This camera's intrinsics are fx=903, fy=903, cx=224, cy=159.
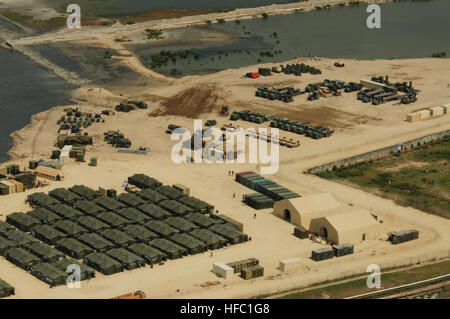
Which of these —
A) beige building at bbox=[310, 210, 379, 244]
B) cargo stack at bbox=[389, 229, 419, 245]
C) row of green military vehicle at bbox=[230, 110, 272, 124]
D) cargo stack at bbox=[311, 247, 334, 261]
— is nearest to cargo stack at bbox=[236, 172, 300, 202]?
beige building at bbox=[310, 210, 379, 244]

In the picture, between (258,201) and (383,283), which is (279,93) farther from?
(383,283)

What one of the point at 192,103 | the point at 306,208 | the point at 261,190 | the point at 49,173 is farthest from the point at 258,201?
the point at 192,103

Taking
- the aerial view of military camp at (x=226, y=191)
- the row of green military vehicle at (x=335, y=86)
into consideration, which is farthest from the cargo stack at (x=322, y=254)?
the row of green military vehicle at (x=335, y=86)

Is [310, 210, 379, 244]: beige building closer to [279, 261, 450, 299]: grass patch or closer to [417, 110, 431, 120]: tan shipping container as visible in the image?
[279, 261, 450, 299]: grass patch

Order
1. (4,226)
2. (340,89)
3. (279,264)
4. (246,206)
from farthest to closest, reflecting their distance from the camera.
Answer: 1. (340,89)
2. (246,206)
3. (4,226)
4. (279,264)

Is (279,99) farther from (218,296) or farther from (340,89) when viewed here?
(218,296)

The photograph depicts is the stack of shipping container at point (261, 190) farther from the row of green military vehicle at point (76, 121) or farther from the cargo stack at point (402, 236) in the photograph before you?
the row of green military vehicle at point (76, 121)

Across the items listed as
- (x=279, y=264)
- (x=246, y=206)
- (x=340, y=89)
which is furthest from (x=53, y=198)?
(x=340, y=89)
